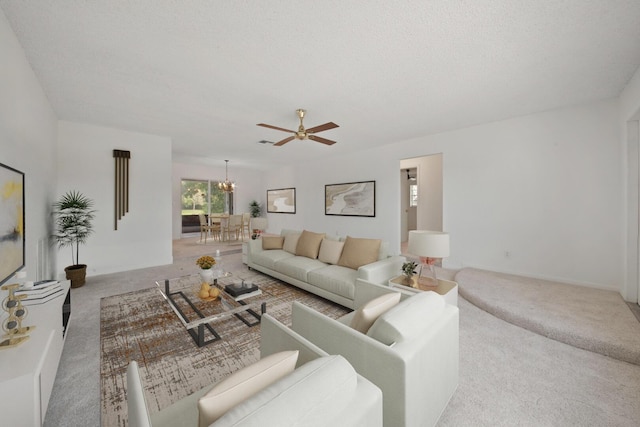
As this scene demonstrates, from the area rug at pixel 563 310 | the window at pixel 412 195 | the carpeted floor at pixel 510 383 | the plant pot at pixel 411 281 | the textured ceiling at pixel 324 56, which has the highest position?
the textured ceiling at pixel 324 56

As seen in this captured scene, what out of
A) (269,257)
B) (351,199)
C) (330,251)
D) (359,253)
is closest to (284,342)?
(359,253)

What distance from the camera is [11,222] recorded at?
1.91 m

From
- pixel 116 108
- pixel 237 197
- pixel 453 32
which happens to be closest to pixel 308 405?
pixel 453 32

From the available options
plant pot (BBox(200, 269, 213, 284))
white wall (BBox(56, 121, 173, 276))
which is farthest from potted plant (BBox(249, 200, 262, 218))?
plant pot (BBox(200, 269, 213, 284))

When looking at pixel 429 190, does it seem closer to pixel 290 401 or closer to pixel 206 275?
pixel 206 275

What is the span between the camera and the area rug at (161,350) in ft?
5.35

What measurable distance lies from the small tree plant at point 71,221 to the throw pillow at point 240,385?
14.0 ft

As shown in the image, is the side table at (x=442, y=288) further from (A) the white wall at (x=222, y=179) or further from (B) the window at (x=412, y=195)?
(A) the white wall at (x=222, y=179)

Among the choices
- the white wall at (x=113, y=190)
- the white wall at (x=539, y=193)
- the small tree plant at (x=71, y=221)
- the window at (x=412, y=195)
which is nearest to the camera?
the white wall at (x=539, y=193)

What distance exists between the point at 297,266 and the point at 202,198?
22.3ft

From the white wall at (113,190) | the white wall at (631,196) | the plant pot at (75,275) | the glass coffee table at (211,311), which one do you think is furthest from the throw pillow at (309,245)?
the white wall at (631,196)

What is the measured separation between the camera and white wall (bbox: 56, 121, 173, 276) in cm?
404

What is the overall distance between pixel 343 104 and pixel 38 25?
9.36ft

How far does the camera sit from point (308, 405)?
72cm
